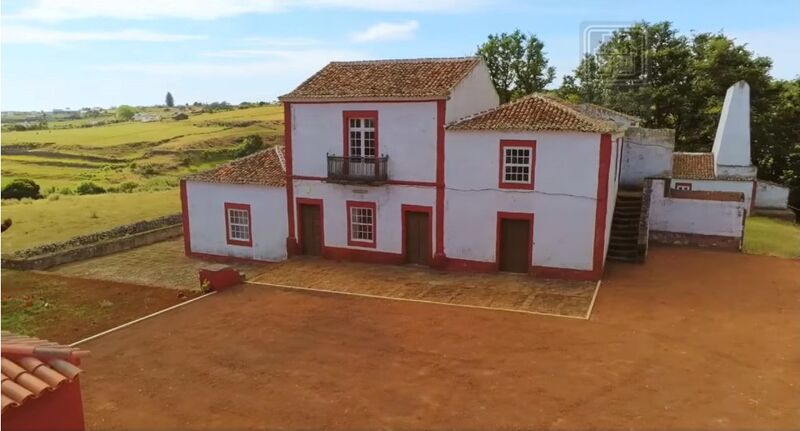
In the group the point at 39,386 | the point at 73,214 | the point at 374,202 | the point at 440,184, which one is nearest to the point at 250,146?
the point at 73,214

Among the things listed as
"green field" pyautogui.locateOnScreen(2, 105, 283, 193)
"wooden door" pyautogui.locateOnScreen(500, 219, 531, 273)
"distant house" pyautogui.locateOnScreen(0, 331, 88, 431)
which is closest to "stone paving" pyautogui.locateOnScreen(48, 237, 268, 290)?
"wooden door" pyautogui.locateOnScreen(500, 219, 531, 273)

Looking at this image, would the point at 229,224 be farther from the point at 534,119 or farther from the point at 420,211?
the point at 534,119

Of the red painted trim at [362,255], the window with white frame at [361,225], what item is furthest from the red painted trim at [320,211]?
the window with white frame at [361,225]

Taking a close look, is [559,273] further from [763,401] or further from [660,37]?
[660,37]

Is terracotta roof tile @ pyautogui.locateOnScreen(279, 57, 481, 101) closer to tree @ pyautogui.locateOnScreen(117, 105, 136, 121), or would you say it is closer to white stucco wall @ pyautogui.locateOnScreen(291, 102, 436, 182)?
white stucco wall @ pyautogui.locateOnScreen(291, 102, 436, 182)

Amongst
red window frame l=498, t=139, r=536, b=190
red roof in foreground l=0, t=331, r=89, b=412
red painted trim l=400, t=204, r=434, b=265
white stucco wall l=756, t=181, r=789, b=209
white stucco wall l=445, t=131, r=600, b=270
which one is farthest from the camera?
white stucco wall l=756, t=181, r=789, b=209

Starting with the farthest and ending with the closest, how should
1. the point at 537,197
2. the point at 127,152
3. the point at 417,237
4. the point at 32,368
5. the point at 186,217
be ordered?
1. the point at 127,152
2. the point at 186,217
3. the point at 417,237
4. the point at 537,197
5. the point at 32,368
